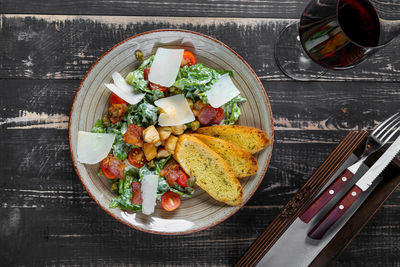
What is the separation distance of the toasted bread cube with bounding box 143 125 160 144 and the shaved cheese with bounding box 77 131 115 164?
0.24 metres

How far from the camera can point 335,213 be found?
6.46ft

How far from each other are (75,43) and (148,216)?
1.22 meters

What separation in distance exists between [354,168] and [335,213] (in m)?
0.29

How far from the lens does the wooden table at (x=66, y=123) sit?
2.21 m

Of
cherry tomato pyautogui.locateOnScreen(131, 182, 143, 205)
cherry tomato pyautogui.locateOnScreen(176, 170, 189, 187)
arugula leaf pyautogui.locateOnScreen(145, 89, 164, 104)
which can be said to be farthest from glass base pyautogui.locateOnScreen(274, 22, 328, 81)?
cherry tomato pyautogui.locateOnScreen(131, 182, 143, 205)

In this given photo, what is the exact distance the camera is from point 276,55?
2.27 metres

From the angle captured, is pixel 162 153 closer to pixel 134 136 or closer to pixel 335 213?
pixel 134 136

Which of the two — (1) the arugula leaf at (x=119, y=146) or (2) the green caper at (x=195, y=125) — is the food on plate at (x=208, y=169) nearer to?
(2) the green caper at (x=195, y=125)

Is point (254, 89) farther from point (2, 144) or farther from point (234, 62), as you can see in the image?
Result: point (2, 144)

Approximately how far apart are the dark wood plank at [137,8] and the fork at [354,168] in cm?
111

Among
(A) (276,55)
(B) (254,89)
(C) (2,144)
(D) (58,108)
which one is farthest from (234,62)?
(C) (2,144)

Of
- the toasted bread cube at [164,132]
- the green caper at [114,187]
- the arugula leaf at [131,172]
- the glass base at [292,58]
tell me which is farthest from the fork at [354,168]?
the green caper at [114,187]

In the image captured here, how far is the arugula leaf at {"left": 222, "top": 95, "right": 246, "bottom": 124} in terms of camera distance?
1992 mm

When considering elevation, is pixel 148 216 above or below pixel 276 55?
below
